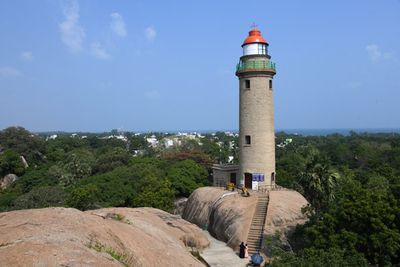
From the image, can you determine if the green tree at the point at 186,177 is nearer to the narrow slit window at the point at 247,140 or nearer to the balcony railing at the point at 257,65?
the narrow slit window at the point at 247,140

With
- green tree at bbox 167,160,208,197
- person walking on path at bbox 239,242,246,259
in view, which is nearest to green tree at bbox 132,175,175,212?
green tree at bbox 167,160,208,197

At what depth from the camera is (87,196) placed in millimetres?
30656

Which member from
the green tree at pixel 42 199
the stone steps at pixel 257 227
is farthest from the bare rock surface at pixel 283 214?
the green tree at pixel 42 199

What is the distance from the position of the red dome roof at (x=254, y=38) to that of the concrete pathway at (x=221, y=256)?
50.2ft

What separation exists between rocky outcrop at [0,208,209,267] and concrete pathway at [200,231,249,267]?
19.3 feet

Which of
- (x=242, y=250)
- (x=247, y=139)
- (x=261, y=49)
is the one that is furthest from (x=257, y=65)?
(x=242, y=250)

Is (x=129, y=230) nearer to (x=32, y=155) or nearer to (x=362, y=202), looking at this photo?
(x=362, y=202)

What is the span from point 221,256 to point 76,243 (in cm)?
1304

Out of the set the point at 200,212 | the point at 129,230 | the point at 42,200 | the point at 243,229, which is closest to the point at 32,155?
the point at 42,200

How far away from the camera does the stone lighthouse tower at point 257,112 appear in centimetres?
2888

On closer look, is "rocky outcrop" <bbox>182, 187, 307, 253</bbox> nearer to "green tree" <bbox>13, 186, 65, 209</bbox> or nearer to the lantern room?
the lantern room

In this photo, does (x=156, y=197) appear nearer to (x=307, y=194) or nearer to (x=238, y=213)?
(x=238, y=213)

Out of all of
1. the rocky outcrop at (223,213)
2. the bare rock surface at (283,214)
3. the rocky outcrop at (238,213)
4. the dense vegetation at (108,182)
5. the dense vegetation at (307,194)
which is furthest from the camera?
the dense vegetation at (108,182)

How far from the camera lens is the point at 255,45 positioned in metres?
29.0
